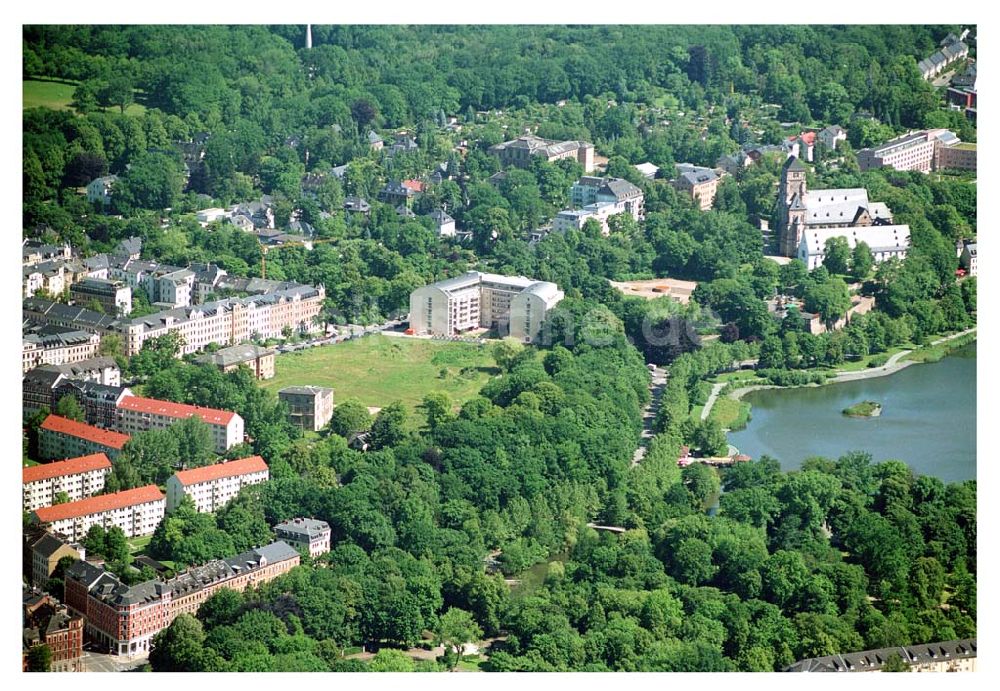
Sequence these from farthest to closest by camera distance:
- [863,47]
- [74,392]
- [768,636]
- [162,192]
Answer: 1. [863,47]
2. [162,192]
3. [74,392]
4. [768,636]

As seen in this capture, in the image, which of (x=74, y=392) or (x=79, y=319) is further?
(x=79, y=319)

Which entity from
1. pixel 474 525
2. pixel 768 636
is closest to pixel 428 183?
pixel 474 525

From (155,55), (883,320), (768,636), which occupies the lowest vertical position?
(768,636)

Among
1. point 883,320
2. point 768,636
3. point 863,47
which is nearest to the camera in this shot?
point 768,636

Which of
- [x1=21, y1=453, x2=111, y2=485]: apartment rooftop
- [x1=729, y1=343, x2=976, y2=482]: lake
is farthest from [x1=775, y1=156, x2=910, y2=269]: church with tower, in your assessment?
[x1=21, y1=453, x2=111, y2=485]: apartment rooftop

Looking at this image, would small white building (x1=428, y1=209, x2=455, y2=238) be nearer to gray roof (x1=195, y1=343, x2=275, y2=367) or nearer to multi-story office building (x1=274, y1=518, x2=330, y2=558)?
gray roof (x1=195, y1=343, x2=275, y2=367)

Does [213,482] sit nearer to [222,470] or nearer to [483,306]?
[222,470]

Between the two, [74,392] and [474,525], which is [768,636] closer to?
[474,525]
